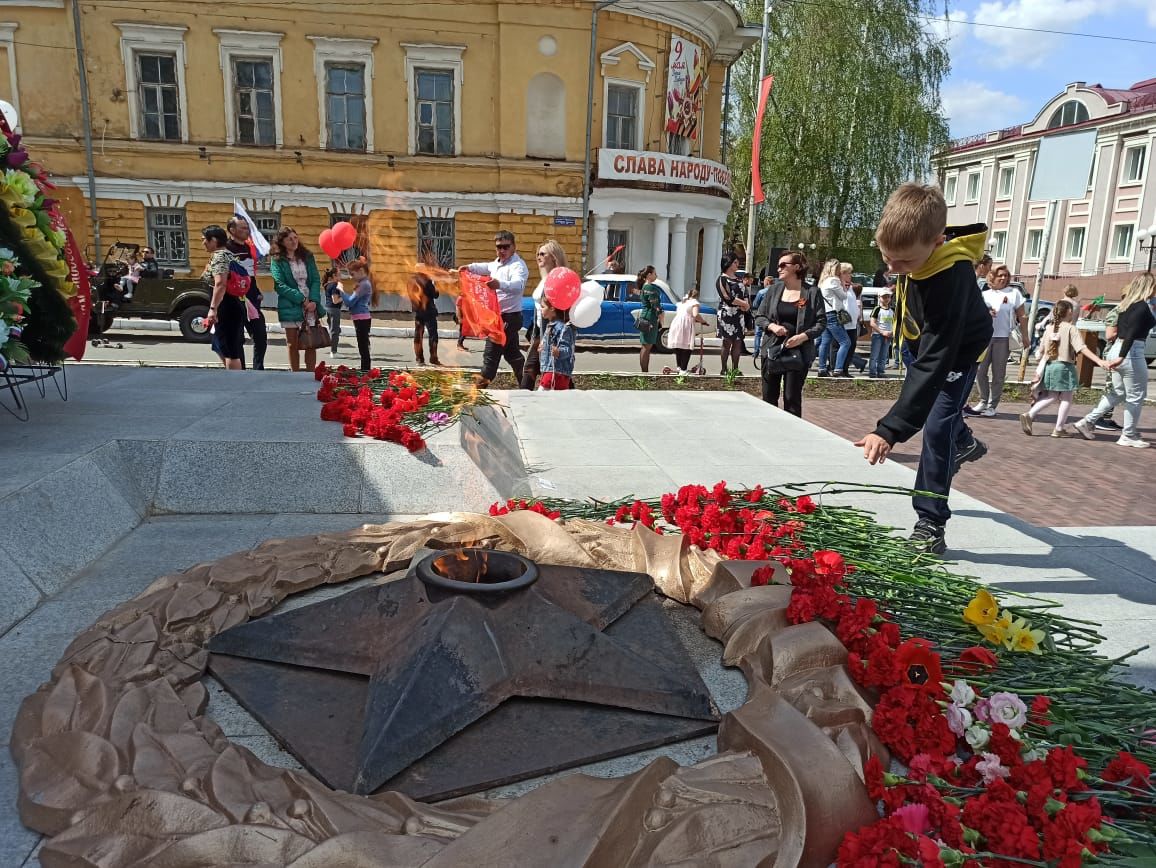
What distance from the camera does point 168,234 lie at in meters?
24.0

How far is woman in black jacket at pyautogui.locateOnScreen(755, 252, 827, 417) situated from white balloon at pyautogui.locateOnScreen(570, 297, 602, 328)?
7.31ft

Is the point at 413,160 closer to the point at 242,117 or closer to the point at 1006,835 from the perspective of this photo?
the point at 242,117

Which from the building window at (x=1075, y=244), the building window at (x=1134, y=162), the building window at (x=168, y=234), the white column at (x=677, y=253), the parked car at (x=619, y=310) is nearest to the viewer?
the parked car at (x=619, y=310)

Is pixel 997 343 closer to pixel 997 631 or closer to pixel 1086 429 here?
pixel 1086 429

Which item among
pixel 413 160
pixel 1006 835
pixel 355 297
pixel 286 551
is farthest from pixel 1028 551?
pixel 413 160

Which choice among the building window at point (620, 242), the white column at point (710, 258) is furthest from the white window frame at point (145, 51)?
the white column at point (710, 258)

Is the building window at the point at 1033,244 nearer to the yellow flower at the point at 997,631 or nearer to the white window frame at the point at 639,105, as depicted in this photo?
the white window frame at the point at 639,105

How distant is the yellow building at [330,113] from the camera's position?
23.3 m

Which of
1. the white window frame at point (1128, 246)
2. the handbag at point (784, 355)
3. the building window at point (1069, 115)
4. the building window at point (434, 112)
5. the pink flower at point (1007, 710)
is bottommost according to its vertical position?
the pink flower at point (1007, 710)

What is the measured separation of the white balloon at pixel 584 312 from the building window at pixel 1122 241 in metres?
36.9

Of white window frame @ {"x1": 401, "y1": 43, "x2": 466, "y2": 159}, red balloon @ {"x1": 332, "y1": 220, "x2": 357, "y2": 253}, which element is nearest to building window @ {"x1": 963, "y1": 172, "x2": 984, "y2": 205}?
white window frame @ {"x1": 401, "y1": 43, "x2": 466, "y2": 159}

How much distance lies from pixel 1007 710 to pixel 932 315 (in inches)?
86.0

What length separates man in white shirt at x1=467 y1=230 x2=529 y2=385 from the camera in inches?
317

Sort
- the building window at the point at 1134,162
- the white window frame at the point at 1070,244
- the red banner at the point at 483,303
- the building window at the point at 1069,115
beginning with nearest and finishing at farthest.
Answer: the red banner at the point at 483,303, the building window at the point at 1134,162, the white window frame at the point at 1070,244, the building window at the point at 1069,115
